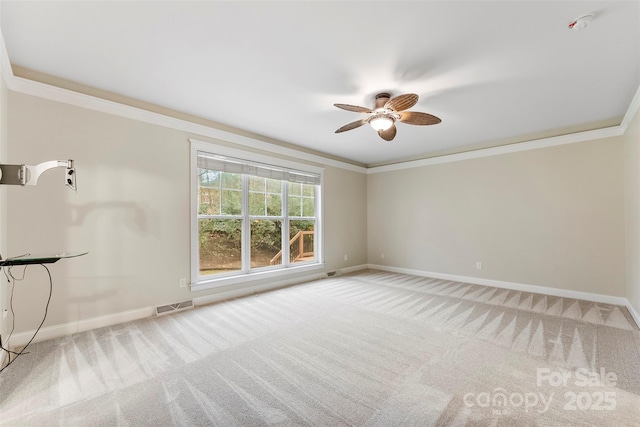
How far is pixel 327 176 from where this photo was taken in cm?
557

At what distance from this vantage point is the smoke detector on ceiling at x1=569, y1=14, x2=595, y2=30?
1.80m

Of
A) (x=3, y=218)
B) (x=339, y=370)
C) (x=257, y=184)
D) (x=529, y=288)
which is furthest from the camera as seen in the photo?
(x=257, y=184)

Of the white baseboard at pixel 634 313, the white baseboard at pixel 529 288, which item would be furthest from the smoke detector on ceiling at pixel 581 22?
the white baseboard at pixel 529 288

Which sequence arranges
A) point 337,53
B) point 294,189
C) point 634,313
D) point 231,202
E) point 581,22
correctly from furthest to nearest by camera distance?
point 294,189 < point 231,202 < point 634,313 < point 337,53 < point 581,22

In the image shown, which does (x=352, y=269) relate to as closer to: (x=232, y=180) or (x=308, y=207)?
(x=308, y=207)

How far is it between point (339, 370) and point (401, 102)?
2476mm


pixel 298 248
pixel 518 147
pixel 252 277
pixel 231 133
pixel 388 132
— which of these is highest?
pixel 231 133

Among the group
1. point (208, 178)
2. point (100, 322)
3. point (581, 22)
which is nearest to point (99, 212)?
point (100, 322)

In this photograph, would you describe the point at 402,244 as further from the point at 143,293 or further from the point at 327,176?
the point at 143,293

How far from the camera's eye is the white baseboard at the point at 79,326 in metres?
2.47

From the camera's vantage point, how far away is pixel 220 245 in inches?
171

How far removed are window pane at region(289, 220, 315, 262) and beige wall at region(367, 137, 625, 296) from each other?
185 cm

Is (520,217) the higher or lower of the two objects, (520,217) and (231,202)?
the lower

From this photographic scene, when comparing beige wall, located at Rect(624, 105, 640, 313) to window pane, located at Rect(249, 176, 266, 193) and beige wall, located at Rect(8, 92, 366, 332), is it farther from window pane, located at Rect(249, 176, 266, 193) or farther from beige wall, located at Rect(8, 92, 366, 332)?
beige wall, located at Rect(8, 92, 366, 332)
